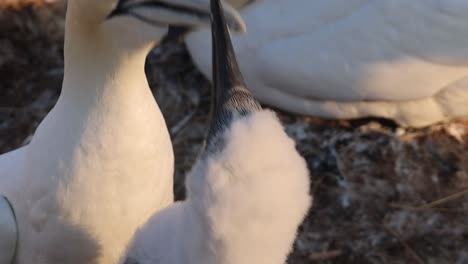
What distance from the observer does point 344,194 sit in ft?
7.57

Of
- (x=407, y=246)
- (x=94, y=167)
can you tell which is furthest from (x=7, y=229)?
(x=407, y=246)

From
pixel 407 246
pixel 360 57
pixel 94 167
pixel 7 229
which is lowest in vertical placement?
pixel 407 246

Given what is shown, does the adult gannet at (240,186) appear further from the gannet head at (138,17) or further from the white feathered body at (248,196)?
the gannet head at (138,17)

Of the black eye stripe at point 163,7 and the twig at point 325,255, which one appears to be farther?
the twig at point 325,255

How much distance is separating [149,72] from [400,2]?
0.89m

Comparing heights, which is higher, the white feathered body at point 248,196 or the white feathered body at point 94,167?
the white feathered body at point 248,196

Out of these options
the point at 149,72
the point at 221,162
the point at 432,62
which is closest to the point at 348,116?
the point at 432,62

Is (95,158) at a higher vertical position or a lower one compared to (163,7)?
lower

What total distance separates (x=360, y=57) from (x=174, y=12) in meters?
1.04

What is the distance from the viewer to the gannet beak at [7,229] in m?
1.56

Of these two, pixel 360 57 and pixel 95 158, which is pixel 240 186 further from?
pixel 360 57

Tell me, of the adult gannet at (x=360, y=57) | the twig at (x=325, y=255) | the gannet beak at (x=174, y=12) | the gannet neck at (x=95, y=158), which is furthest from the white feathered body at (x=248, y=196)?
the adult gannet at (x=360, y=57)

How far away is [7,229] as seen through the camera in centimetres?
156

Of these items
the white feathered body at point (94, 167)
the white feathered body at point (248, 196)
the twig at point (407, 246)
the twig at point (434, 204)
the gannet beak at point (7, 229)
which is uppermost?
the white feathered body at point (248, 196)
